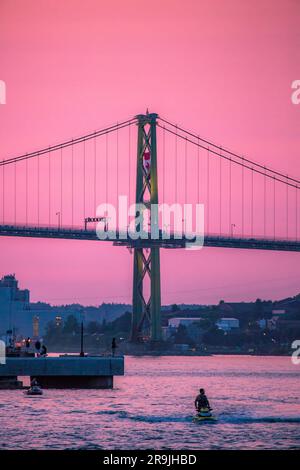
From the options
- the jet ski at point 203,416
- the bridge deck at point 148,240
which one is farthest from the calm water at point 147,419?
the bridge deck at point 148,240

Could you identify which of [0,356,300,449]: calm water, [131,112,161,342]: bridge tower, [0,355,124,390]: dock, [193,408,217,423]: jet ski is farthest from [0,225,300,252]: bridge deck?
[193,408,217,423]: jet ski

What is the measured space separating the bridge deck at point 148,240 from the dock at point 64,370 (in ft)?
177

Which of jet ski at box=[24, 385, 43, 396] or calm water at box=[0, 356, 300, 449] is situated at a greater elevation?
jet ski at box=[24, 385, 43, 396]

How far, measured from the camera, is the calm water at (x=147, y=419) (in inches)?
1822

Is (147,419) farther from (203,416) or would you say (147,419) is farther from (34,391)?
(34,391)

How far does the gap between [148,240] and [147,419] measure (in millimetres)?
78819

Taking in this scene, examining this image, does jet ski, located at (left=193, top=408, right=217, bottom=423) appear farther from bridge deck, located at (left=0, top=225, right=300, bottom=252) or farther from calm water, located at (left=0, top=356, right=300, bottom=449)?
bridge deck, located at (left=0, top=225, right=300, bottom=252)

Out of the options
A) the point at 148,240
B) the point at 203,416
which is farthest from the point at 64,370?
the point at 148,240

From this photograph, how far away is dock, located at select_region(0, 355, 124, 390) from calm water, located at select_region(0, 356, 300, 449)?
2.07ft

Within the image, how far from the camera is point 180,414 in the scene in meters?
57.8

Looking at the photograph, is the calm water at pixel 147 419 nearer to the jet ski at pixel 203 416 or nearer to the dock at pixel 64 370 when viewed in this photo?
the jet ski at pixel 203 416

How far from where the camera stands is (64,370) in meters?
67.1

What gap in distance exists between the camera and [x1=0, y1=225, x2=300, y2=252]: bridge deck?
4916 inches
